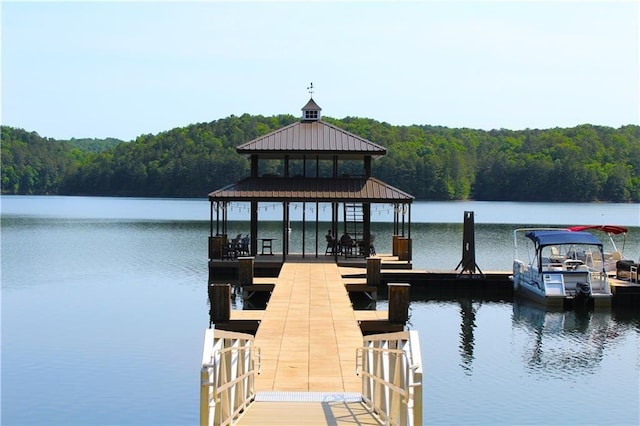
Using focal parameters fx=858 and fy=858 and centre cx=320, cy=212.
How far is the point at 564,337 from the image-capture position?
20.7m

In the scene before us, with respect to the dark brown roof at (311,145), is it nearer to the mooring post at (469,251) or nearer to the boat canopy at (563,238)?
the mooring post at (469,251)

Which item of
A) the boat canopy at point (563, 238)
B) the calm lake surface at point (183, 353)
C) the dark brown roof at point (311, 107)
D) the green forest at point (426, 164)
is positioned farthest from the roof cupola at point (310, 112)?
the green forest at point (426, 164)

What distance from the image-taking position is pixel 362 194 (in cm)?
2916

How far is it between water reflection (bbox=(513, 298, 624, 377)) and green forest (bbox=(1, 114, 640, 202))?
93.1 m

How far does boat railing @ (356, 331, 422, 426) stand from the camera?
314 inches

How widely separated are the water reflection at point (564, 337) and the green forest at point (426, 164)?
93068 mm

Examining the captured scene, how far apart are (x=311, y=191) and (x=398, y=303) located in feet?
40.1

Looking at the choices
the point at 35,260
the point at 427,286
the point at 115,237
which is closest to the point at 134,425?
the point at 427,286

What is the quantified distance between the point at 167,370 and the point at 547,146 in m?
117

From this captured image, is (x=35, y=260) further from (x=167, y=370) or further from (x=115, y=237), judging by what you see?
(x=167, y=370)

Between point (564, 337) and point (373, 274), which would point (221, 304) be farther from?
point (564, 337)

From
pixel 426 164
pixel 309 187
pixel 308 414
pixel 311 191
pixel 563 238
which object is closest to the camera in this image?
pixel 308 414

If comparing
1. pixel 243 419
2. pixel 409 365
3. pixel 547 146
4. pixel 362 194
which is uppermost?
pixel 547 146

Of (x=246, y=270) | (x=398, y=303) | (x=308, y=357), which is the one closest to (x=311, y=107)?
(x=246, y=270)
